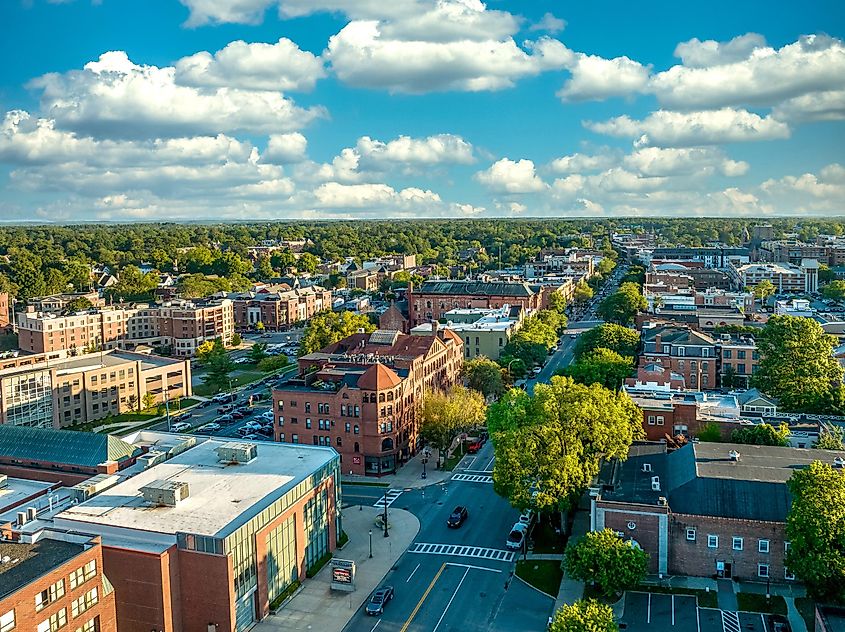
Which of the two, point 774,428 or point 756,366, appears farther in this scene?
point 756,366

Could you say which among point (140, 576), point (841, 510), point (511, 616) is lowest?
point (511, 616)

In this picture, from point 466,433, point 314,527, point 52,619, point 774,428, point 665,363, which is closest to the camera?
point 52,619

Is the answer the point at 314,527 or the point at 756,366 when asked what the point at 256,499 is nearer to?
the point at 314,527

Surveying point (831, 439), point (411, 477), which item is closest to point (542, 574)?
point (411, 477)

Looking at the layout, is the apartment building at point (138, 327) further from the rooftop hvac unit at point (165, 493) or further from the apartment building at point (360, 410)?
the rooftop hvac unit at point (165, 493)

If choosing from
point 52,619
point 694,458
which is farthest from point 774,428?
point 52,619

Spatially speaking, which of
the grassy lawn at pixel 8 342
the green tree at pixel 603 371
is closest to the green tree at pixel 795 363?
the green tree at pixel 603 371

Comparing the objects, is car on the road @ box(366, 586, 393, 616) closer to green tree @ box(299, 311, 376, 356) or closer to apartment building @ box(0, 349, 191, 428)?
apartment building @ box(0, 349, 191, 428)

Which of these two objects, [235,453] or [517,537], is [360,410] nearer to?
[235,453]
